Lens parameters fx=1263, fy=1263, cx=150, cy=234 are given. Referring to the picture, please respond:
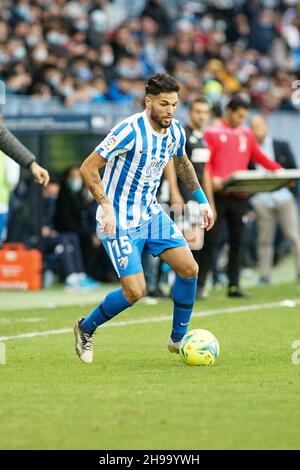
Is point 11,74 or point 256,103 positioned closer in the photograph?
point 11,74

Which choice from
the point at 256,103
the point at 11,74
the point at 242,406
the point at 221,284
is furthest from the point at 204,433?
the point at 256,103

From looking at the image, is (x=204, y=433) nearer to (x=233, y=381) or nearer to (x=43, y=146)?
(x=233, y=381)

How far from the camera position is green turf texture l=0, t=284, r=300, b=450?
6.46 meters

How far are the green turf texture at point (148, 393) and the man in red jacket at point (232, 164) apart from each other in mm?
3172

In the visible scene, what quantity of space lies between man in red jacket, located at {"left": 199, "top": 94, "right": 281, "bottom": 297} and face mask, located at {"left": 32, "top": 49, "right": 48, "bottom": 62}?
6499 millimetres

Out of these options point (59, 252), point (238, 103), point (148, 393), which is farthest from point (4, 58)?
point (148, 393)

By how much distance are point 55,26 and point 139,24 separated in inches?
162

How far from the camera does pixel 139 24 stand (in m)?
26.4

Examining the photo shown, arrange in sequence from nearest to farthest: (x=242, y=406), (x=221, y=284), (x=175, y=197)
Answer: (x=242, y=406) → (x=175, y=197) → (x=221, y=284)

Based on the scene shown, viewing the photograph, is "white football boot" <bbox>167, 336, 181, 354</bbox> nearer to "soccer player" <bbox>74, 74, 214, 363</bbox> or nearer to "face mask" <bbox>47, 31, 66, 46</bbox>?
"soccer player" <bbox>74, 74, 214, 363</bbox>

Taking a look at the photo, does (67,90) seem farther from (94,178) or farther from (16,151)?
(94,178)

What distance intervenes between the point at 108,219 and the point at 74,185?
9452mm

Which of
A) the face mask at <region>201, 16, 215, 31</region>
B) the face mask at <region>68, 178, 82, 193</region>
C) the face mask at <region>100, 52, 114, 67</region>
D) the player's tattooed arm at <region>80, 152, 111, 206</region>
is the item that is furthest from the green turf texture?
the face mask at <region>201, 16, 215, 31</region>

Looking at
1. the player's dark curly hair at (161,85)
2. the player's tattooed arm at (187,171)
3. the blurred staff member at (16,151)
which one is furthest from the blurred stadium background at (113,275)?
the player's dark curly hair at (161,85)
